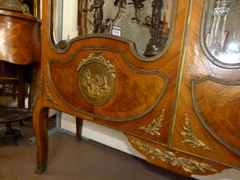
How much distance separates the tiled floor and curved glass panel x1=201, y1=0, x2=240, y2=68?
2.94ft

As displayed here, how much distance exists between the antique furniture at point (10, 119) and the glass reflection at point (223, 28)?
4.54 feet

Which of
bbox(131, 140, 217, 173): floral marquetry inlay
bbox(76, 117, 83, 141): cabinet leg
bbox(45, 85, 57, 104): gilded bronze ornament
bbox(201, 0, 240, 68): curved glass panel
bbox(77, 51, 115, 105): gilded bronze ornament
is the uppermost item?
bbox(201, 0, 240, 68): curved glass panel

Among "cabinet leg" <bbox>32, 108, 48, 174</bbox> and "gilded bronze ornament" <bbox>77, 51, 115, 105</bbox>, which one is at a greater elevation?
"gilded bronze ornament" <bbox>77, 51, 115, 105</bbox>

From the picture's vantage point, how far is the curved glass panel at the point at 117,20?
924mm

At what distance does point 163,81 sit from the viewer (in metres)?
0.72

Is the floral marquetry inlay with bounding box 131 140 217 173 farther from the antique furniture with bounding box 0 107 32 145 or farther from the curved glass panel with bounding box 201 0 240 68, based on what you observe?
the antique furniture with bounding box 0 107 32 145

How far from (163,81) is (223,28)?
0.86 ft

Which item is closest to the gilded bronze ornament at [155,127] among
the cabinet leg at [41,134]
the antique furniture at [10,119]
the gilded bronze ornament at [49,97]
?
the gilded bronze ornament at [49,97]

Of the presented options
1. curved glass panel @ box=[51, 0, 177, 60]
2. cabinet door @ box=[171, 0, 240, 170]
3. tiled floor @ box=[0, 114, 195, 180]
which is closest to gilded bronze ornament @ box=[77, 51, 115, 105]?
curved glass panel @ box=[51, 0, 177, 60]

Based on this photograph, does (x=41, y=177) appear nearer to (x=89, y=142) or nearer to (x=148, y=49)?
(x=89, y=142)

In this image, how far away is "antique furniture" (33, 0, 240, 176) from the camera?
645 millimetres

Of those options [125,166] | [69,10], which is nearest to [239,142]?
[125,166]

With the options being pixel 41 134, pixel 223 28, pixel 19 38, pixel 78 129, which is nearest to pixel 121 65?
pixel 223 28

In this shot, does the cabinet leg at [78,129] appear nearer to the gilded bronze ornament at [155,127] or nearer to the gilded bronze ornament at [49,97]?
the gilded bronze ornament at [49,97]
